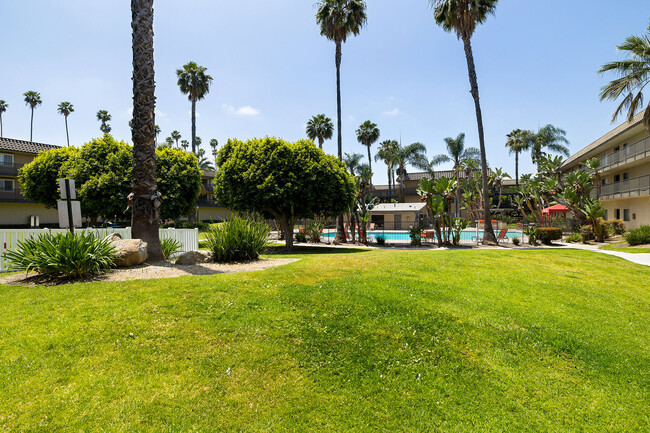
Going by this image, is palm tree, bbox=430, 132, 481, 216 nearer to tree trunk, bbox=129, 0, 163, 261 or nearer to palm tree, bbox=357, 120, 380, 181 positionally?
palm tree, bbox=357, 120, 380, 181

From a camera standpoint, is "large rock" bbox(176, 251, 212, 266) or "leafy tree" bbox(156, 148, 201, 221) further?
"leafy tree" bbox(156, 148, 201, 221)

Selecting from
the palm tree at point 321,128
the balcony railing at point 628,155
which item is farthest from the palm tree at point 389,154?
the balcony railing at point 628,155

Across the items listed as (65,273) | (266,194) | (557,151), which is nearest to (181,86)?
(266,194)

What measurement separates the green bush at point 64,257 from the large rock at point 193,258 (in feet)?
6.84

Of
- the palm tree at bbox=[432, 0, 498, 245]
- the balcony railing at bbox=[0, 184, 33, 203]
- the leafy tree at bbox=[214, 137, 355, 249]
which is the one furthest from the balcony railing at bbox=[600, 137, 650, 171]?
the balcony railing at bbox=[0, 184, 33, 203]

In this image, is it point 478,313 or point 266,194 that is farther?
point 266,194

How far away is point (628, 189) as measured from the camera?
29438 millimetres

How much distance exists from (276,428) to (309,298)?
3.14 meters

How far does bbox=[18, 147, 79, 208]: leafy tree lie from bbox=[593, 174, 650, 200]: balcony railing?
4565 centimetres

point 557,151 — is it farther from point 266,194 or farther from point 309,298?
point 309,298

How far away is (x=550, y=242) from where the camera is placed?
→ 86.5 feet

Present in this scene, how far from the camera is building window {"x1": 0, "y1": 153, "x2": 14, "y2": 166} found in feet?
118

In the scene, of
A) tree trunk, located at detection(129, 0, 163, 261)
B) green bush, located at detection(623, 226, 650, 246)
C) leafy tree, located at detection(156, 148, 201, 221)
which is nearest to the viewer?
tree trunk, located at detection(129, 0, 163, 261)

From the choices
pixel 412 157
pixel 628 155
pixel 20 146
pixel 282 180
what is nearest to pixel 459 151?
pixel 412 157
